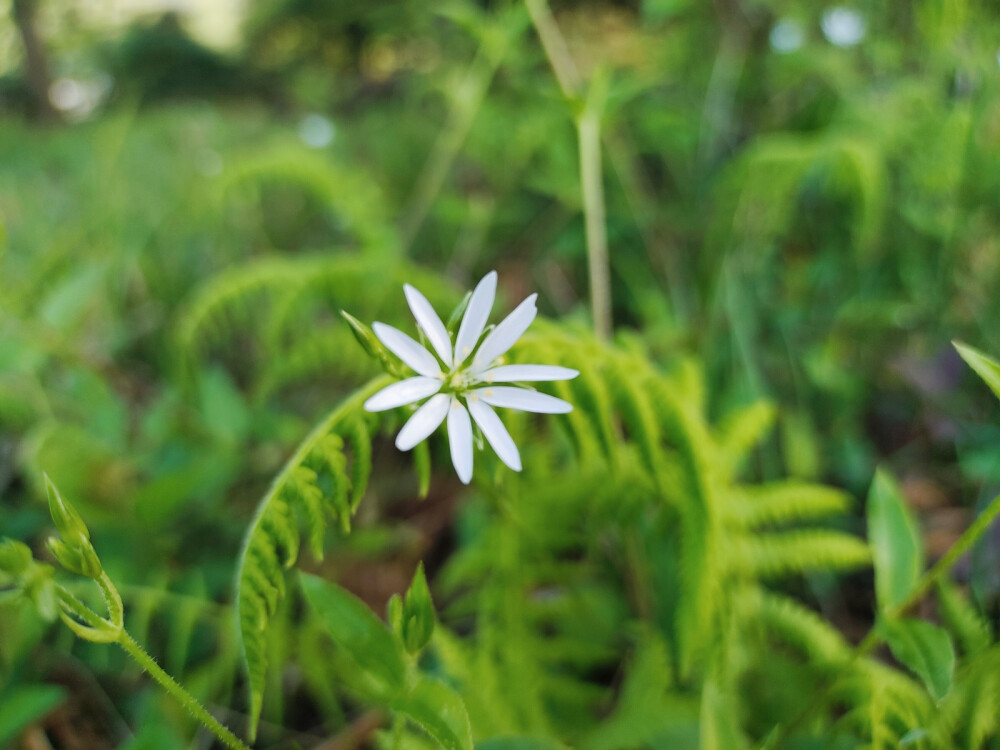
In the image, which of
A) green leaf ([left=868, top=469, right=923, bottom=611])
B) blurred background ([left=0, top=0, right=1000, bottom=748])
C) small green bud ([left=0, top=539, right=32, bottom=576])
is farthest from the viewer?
blurred background ([left=0, top=0, right=1000, bottom=748])

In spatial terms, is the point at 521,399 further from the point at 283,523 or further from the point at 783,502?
the point at 783,502

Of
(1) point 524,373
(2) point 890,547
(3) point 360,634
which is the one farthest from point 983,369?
(3) point 360,634

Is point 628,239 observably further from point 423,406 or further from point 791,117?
point 423,406

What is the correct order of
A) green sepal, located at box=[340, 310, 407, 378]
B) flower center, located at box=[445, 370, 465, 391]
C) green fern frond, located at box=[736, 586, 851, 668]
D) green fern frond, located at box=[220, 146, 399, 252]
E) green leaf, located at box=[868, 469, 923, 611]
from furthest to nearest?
green fern frond, located at box=[220, 146, 399, 252] → green fern frond, located at box=[736, 586, 851, 668] → green leaf, located at box=[868, 469, 923, 611] → flower center, located at box=[445, 370, 465, 391] → green sepal, located at box=[340, 310, 407, 378]

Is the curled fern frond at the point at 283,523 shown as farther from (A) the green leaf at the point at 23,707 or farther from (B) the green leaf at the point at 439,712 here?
(A) the green leaf at the point at 23,707

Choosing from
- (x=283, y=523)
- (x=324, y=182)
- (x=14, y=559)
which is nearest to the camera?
(x=14, y=559)

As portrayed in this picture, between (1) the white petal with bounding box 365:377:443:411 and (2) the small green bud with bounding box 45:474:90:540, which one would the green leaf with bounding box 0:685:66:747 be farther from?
(1) the white petal with bounding box 365:377:443:411

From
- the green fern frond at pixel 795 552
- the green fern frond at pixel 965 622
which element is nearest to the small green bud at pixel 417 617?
the green fern frond at pixel 795 552

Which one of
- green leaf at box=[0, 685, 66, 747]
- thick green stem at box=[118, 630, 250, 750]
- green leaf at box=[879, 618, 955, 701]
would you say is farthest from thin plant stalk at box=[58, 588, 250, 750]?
green leaf at box=[879, 618, 955, 701]
